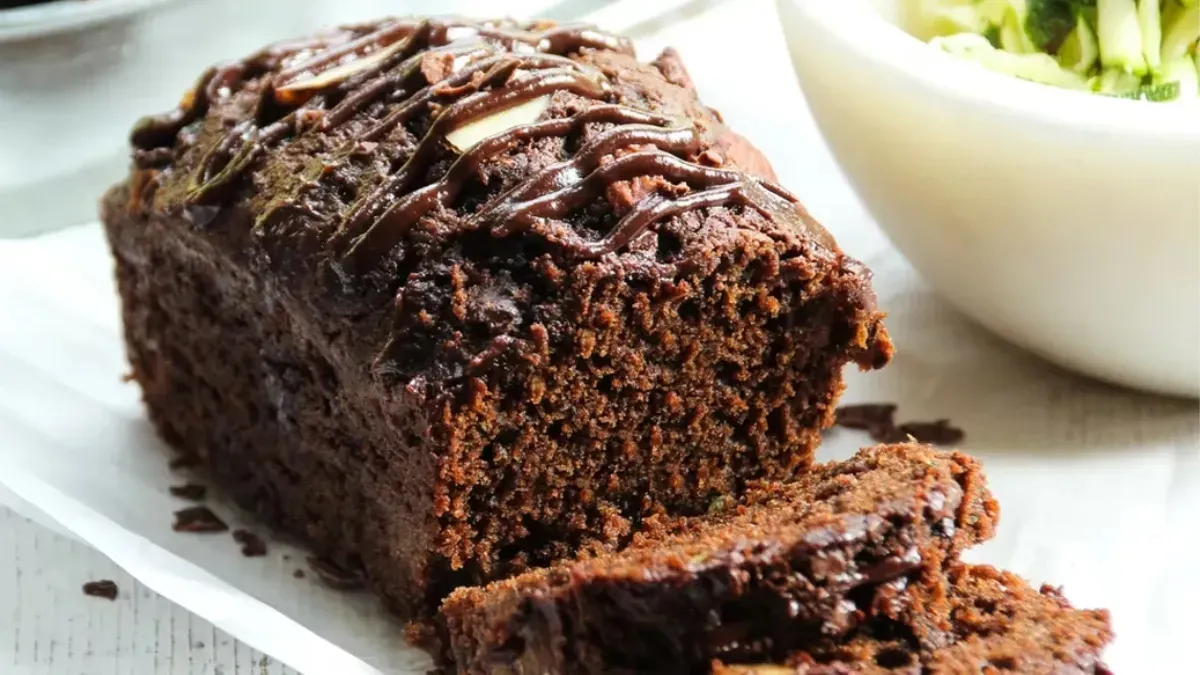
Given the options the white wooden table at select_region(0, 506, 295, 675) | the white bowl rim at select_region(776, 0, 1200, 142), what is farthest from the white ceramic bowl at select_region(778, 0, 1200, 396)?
the white wooden table at select_region(0, 506, 295, 675)

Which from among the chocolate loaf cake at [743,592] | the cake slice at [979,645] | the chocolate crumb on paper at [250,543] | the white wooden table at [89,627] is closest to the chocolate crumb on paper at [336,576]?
the chocolate crumb on paper at [250,543]

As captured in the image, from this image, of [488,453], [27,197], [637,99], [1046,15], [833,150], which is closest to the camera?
[488,453]

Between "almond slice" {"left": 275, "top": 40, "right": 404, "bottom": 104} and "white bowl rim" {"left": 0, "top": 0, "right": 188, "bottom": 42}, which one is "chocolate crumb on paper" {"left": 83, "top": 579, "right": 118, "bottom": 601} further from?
"white bowl rim" {"left": 0, "top": 0, "right": 188, "bottom": 42}

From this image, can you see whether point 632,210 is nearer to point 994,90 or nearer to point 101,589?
point 994,90

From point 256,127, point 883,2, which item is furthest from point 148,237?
point 883,2

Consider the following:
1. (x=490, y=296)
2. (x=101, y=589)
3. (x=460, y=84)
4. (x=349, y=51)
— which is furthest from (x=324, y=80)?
(x=101, y=589)

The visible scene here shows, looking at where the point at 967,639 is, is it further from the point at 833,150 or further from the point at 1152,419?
the point at 833,150
